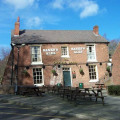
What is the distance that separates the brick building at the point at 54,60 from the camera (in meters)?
21.3

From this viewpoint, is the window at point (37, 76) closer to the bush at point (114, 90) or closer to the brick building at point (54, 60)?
the brick building at point (54, 60)

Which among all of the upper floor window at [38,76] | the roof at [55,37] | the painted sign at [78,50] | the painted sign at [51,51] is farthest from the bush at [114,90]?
the roof at [55,37]

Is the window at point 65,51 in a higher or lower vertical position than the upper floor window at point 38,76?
higher

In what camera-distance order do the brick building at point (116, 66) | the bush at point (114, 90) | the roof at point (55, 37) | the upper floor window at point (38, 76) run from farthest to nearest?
the roof at point (55, 37) < the upper floor window at point (38, 76) < the brick building at point (116, 66) < the bush at point (114, 90)

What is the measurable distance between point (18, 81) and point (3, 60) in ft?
102

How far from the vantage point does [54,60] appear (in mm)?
22156

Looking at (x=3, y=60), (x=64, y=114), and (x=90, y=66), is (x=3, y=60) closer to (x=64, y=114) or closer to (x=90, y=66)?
(x=90, y=66)

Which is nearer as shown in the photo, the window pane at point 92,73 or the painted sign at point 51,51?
the painted sign at point 51,51

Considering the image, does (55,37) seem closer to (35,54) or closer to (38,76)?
(35,54)

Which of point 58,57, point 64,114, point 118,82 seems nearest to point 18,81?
point 58,57

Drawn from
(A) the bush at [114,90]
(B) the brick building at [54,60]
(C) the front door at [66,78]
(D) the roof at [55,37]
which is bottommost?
(A) the bush at [114,90]

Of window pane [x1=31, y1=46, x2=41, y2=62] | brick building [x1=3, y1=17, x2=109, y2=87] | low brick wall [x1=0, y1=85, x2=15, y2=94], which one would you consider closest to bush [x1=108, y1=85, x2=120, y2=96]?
brick building [x1=3, y1=17, x2=109, y2=87]

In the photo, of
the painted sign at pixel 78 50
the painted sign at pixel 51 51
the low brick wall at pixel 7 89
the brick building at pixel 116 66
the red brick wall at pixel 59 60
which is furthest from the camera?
the painted sign at pixel 78 50

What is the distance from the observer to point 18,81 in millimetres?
20828
